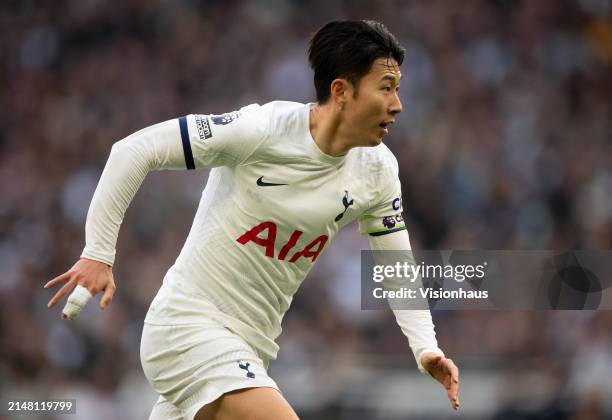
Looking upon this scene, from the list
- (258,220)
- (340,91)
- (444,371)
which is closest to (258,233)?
(258,220)

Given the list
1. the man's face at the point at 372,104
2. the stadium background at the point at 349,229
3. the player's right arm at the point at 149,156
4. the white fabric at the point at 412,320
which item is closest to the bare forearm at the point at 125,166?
the player's right arm at the point at 149,156

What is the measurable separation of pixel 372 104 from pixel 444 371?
3.51ft

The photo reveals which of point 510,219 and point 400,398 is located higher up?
point 510,219

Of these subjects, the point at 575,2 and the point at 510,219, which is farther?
the point at 575,2

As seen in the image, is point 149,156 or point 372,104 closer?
point 149,156

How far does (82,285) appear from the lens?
396cm

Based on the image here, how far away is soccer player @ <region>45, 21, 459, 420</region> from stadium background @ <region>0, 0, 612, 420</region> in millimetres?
3964

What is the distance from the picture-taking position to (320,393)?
817 centimetres

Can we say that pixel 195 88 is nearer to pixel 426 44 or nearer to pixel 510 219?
pixel 426 44

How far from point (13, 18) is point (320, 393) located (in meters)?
6.55

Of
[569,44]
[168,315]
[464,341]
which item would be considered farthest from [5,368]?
[569,44]

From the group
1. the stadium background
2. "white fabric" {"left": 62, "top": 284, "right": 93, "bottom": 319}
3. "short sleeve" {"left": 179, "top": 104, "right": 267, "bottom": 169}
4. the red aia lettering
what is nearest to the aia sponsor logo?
the red aia lettering

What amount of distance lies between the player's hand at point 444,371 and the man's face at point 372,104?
884mm

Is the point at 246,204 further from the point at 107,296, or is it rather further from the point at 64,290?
the point at 64,290
